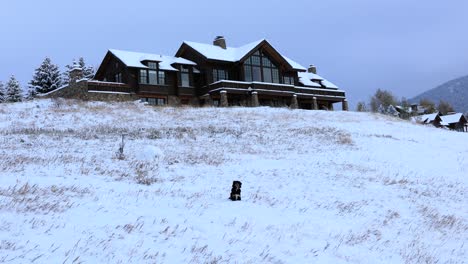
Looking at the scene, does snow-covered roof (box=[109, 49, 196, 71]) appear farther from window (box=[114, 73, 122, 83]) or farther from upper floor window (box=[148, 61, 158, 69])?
window (box=[114, 73, 122, 83])

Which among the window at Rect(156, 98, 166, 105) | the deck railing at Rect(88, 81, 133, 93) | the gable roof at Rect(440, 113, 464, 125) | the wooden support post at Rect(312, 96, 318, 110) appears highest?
the deck railing at Rect(88, 81, 133, 93)

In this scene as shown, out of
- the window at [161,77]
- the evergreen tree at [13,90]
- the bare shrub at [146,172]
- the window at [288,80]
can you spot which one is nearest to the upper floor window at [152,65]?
the window at [161,77]

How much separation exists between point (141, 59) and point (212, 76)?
7391 millimetres

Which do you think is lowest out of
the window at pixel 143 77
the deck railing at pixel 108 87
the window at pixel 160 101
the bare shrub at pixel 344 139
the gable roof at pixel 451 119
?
the bare shrub at pixel 344 139

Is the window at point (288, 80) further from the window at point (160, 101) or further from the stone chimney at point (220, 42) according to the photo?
the window at point (160, 101)

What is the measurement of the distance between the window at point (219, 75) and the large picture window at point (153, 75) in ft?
17.7

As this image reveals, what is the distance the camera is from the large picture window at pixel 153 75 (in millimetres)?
43625

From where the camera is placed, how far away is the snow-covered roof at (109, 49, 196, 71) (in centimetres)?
4358

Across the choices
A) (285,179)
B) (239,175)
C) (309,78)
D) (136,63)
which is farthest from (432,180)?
(309,78)

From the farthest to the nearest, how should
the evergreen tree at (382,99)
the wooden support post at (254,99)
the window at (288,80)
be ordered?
the evergreen tree at (382,99) < the window at (288,80) < the wooden support post at (254,99)

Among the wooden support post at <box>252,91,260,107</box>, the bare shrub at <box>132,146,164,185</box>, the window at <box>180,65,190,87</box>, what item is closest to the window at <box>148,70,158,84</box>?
the window at <box>180,65,190,87</box>

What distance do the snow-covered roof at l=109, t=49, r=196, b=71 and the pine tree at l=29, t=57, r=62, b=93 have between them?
67.7 feet

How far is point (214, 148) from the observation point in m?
20.7

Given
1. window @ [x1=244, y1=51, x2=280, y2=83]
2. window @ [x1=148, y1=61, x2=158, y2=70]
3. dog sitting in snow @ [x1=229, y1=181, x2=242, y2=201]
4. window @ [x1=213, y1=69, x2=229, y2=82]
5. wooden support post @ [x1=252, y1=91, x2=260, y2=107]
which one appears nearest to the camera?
dog sitting in snow @ [x1=229, y1=181, x2=242, y2=201]
